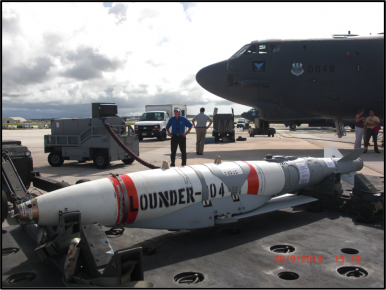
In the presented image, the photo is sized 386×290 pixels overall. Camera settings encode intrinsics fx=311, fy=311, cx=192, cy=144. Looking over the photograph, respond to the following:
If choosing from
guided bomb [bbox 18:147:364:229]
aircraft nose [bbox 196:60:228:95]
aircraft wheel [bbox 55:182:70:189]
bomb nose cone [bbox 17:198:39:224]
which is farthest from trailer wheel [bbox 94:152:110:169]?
aircraft nose [bbox 196:60:228:95]

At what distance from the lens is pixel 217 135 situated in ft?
67.3

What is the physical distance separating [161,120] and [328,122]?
18.8 meters

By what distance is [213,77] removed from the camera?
1399 cm

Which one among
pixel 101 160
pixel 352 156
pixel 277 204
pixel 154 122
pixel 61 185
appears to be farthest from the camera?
pixel 154 122

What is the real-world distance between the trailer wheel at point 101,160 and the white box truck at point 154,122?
11377mm

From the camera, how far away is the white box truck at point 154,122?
74.6ft

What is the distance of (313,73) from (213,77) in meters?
4.23

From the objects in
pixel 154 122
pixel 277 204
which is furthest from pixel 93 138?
pixel 154 122

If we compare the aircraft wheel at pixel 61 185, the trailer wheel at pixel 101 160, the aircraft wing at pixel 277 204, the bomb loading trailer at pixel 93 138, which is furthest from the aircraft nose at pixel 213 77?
the aircraft wheel at pixel 61 185

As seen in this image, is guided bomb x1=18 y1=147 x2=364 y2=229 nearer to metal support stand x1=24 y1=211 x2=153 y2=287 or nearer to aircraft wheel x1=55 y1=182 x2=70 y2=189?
metal support stand x1=24 y1=211 x2=153 y2=287

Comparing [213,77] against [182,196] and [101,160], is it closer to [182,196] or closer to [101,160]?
[101,160]

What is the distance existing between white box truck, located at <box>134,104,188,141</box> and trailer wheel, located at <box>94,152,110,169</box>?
11377mm

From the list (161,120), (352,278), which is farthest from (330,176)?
(161,120)

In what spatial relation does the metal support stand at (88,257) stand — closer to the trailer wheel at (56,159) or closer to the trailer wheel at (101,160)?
the trailer wheel at (101,160)
